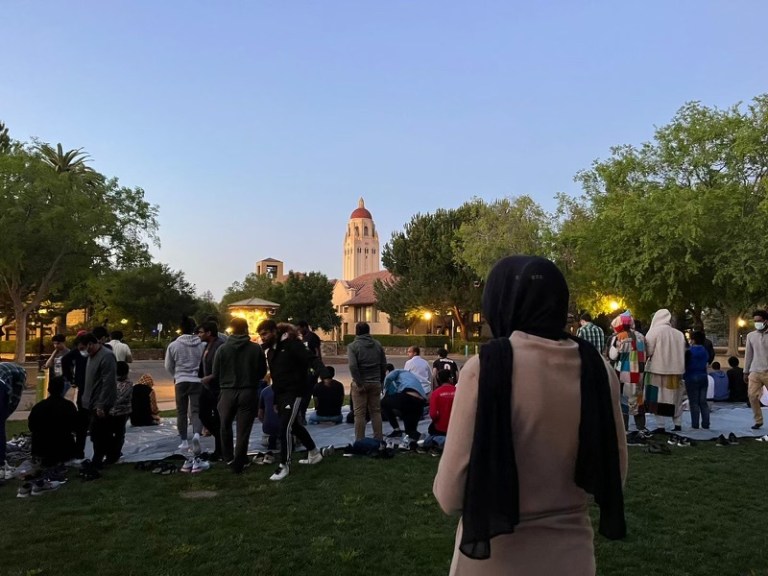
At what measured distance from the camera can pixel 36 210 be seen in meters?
21.8

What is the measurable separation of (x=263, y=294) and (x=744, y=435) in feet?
188

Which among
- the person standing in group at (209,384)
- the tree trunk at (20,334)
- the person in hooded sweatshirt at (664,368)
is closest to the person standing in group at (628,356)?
the person in hooded sweatshirt at (664,368)

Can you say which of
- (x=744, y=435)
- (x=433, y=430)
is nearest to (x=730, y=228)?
(x=744, y=435)

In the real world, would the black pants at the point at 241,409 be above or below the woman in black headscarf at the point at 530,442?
below

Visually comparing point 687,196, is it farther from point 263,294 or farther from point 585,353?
point 263,294

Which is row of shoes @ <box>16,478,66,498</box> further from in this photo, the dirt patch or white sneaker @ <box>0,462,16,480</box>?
the dirt patch

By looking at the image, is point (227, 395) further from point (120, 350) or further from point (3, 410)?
point (120, 350)

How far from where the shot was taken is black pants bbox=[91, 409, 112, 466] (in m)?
7.60

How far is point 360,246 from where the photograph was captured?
5541 inches

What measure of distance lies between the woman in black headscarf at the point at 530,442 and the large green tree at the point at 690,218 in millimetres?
26826

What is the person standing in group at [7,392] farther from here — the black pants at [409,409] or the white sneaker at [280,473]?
the black pants at [409,409]

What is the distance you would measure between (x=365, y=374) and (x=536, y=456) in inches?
269

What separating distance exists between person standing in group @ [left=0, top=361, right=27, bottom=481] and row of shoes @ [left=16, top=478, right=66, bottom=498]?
2.19 ft

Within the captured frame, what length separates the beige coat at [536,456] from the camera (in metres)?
1.74
